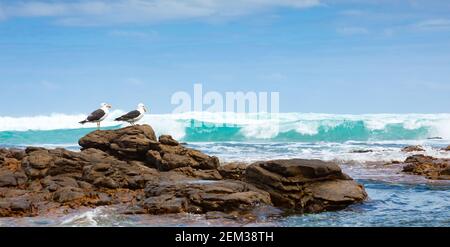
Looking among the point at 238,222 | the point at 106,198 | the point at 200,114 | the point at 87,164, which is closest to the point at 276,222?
the point at 238,222

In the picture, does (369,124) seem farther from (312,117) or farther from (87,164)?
(87,164)

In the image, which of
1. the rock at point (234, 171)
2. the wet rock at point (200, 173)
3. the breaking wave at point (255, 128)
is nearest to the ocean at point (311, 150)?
the breaking wave at point (255, 128)

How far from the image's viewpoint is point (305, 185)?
54.0 ft

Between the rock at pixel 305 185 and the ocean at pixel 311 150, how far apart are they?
18.3 inches

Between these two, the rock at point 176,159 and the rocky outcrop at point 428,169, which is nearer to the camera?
the rock at point 176,159

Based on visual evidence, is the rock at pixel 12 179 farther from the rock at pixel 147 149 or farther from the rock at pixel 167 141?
the rock at pixel 167 141

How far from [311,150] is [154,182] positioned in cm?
2647

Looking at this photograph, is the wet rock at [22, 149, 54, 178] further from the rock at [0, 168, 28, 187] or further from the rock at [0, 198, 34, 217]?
the rock at [0, 198, 34, 217]

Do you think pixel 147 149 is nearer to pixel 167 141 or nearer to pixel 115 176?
pixel 167 141

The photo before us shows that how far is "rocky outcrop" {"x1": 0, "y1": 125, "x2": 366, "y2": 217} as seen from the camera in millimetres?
15258

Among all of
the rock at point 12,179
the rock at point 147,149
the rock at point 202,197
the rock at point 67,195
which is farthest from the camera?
the rock at point 147,149

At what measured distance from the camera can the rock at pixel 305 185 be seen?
51.9ft

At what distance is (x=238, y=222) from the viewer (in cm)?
1377
